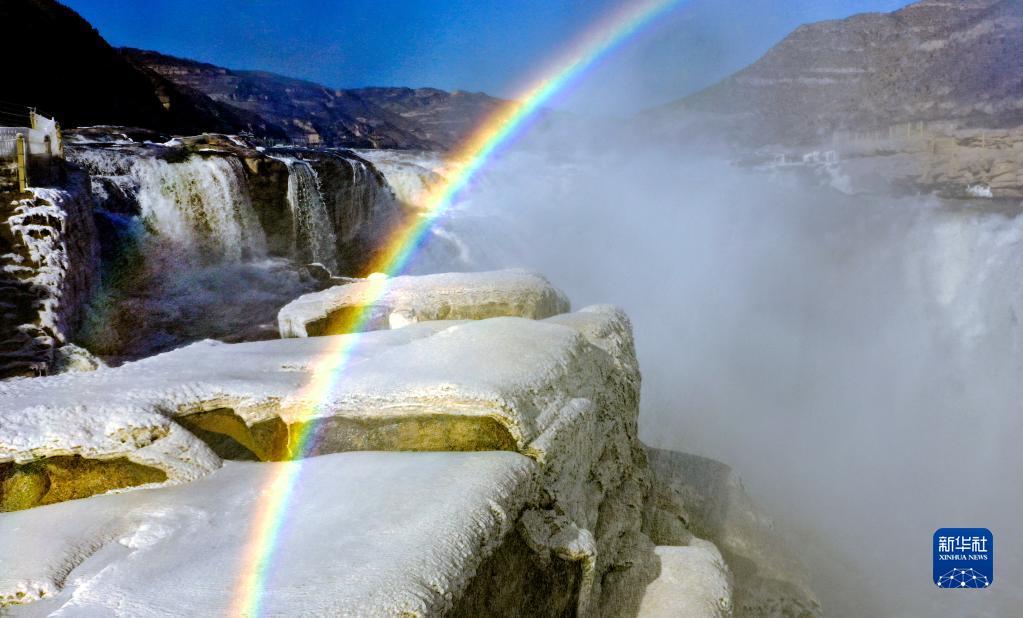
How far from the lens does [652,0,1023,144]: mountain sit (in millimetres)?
39969

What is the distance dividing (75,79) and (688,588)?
29.2 m

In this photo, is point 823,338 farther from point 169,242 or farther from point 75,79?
point 75,79

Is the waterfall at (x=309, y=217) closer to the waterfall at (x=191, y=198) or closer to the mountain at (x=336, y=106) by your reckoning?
the waterfall at (x=191, y=198)

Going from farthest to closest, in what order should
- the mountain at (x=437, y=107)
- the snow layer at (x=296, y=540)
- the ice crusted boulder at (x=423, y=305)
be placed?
the mountain at (x=437, y=107) < the ice crusted boulder at (x=423, y=305) < the snow layer at (x=296, y=540)

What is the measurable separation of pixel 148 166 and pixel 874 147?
27293mm

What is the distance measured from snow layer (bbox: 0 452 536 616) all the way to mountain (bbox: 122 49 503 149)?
1281 inches

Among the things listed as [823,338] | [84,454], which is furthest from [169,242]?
[823,338]

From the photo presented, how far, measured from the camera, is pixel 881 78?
49656mm

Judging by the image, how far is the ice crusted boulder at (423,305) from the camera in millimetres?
4875

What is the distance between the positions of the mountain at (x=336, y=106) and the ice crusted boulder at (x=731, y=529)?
101 ft

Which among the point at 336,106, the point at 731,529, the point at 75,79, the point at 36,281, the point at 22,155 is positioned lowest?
the point at 731,529

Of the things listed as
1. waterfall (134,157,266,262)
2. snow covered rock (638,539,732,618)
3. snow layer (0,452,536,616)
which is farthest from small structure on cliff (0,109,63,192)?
snow covered rock (638,539,732,618)

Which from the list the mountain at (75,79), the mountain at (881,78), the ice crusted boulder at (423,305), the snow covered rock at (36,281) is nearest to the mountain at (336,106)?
the mountain at (75,79)

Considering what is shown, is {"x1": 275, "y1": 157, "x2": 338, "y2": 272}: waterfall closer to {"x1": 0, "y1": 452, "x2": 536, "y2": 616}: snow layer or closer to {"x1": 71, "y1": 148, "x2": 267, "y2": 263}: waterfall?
{"x1": 71, "y1": 148, "x2": 267, "y2": 263}: waterfall
